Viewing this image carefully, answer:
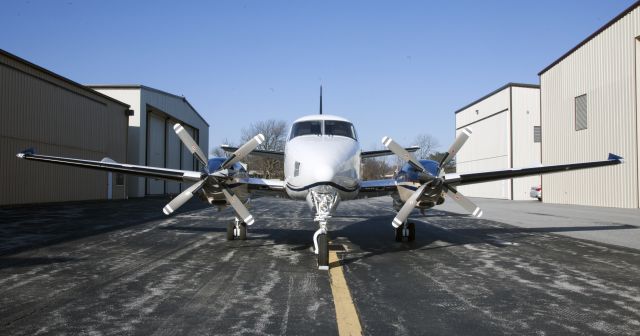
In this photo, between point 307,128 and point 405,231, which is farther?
point 405,231

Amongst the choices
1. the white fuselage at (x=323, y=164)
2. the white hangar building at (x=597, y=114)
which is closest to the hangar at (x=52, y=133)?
the white fuselage at (x=323, y=164)

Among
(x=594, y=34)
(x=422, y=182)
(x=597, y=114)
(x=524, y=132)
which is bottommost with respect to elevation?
(x=422, y=182)

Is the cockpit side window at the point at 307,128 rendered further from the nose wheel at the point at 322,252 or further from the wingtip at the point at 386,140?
the nose wheel at the point at 322,252

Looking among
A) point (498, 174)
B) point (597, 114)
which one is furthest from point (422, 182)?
point (597, 114)

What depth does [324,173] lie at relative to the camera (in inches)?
321

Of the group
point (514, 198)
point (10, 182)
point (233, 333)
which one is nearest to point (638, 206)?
point (514, 198)

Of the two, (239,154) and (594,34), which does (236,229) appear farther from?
(594,34)

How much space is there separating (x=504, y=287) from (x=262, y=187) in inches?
243

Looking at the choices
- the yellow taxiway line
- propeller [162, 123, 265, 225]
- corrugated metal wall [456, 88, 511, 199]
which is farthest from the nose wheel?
corrugated metal wall [456, 88, 511, 199]

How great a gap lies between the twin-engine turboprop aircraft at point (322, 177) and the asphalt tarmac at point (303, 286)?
1001 millimetres

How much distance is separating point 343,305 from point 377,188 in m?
5.64

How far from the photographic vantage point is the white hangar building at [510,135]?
43250 mm

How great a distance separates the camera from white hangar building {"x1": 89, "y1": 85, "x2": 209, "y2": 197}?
42.2m

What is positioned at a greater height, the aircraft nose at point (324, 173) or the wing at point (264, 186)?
the aircraft nose at point (324, 173)
